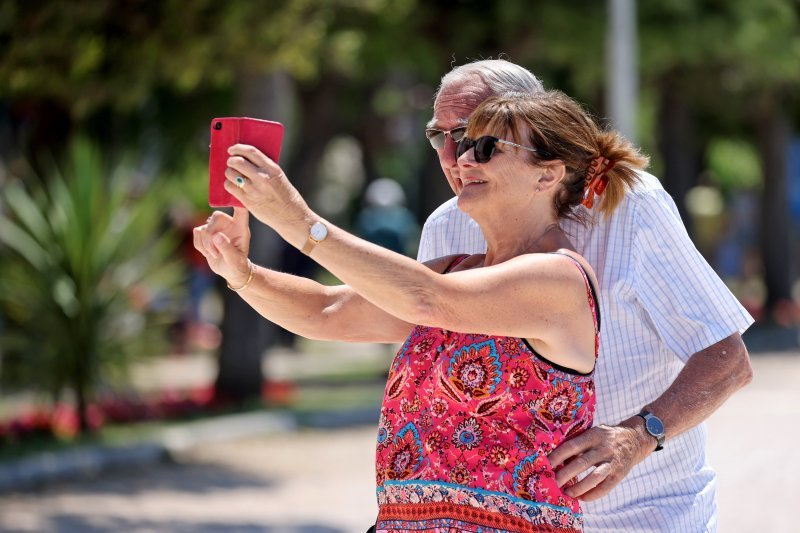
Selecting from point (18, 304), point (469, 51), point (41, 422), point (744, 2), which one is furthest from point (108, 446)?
point (744, 2)

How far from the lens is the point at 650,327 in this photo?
3.20 metres

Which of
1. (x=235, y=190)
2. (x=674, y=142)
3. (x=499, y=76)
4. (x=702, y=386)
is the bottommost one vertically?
(x=702, y=386)

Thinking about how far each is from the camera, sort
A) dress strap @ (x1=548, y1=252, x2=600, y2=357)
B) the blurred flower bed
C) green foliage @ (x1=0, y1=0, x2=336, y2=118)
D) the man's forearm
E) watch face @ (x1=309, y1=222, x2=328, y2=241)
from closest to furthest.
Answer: watch face @ (x1=309, y1=222, x2=328, y2=241) < dress strap @ (x1=548, y1=252, x2=600, y2=357) < the man's forearm < green foliage @ (x1=0, y1=0, x2=336, y2=118) < the blurred flower bed

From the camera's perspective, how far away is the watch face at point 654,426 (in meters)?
2.93

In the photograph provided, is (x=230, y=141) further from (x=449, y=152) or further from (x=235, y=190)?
(x=449, y=152)

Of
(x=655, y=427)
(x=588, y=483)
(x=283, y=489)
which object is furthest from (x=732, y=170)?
(x=588, y=483)

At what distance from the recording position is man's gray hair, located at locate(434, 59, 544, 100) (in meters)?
3.17

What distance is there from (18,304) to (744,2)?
11195 millimetres

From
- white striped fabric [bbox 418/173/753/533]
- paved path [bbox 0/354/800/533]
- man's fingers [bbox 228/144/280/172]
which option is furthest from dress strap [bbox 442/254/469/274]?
paved path [bbox 0/354/800/533]

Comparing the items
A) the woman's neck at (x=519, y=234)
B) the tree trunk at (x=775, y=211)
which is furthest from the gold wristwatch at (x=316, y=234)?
the tree trunk at (x=775, y=211)

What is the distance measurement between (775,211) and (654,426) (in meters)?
23.8

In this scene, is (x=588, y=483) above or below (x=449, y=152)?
below

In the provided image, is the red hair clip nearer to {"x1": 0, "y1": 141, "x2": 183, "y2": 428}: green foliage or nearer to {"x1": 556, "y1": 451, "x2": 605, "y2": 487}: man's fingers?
{"x1": 556, "y1": 451, "x2": 605, "y2": 487}: man's fingers

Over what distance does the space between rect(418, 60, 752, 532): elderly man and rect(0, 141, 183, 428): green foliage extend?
8.81m
